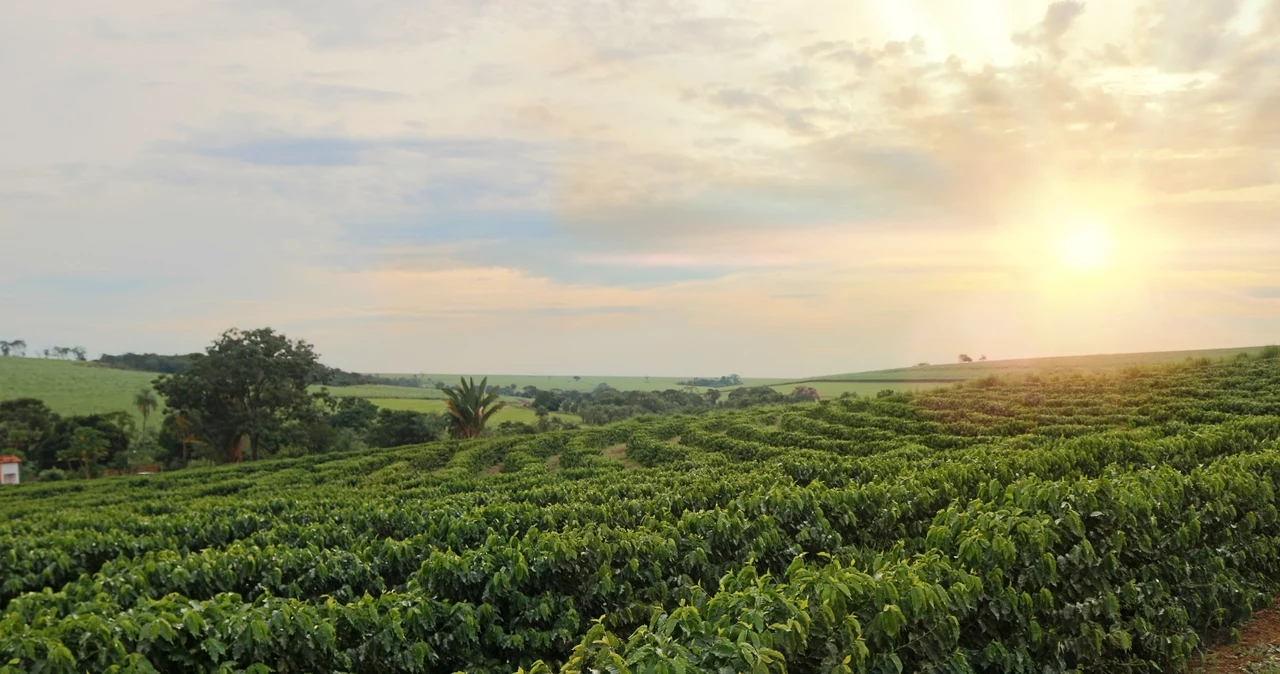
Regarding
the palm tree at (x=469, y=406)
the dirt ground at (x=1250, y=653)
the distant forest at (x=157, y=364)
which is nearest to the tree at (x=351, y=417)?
the palm tree at (x=469, y=406)

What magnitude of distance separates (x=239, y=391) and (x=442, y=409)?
4306cm

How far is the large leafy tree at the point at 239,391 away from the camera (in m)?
57.5

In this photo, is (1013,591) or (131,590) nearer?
(1013,591)

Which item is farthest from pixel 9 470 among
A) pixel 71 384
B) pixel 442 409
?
pixel 71 384

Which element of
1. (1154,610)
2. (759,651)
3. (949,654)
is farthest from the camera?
(1154,610)

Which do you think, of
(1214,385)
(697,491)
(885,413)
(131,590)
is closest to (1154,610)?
(697,491)

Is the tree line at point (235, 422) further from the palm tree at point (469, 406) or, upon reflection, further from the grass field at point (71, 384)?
the grass field at point (71, 384)

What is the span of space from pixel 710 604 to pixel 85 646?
543 centimetres

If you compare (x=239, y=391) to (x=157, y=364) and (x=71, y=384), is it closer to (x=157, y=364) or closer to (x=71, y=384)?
(x=71, y=384)

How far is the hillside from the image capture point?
5.60 m

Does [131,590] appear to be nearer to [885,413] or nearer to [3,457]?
[885,413]

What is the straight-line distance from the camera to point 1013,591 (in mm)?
6480

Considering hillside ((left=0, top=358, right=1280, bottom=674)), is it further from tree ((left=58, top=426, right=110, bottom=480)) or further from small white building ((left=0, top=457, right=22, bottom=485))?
small white building ((left=0, top=457, right=22, bottom=485))

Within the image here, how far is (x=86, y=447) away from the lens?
2371 inches
